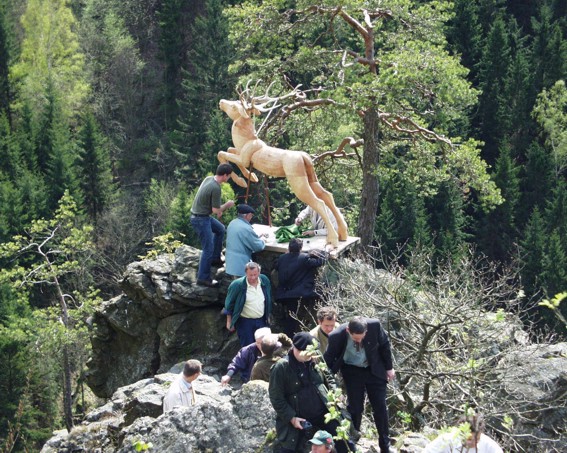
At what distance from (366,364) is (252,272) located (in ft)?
9.74

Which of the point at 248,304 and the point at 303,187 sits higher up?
the point at 303,187

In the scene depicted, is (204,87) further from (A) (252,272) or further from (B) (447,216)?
(A) (252,272)

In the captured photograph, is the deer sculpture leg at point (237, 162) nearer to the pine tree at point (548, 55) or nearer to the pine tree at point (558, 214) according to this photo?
the pine tree at point (558, 214)

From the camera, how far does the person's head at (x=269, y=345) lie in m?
11.0

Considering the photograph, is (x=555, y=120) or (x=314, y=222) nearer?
(x=314, y=222)

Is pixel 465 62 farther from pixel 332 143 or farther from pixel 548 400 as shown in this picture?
pixel 548 400

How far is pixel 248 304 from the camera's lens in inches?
527

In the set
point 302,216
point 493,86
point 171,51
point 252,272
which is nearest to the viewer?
point 252,272

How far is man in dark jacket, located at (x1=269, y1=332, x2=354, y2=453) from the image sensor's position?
9.55 metres

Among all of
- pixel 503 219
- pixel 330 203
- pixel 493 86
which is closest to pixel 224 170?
pixel 330 203

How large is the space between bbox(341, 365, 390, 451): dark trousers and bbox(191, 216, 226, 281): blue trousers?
487cm

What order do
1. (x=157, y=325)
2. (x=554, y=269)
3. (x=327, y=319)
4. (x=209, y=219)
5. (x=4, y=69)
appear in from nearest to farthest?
(x=327, y=319), (x=209, y=219), (x=157, y=325), (x=554, y=269), (x=4, y=69)

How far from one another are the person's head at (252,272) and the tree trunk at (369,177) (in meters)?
8.48

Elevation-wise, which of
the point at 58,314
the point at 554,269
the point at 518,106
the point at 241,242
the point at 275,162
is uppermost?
the point at 275,162
